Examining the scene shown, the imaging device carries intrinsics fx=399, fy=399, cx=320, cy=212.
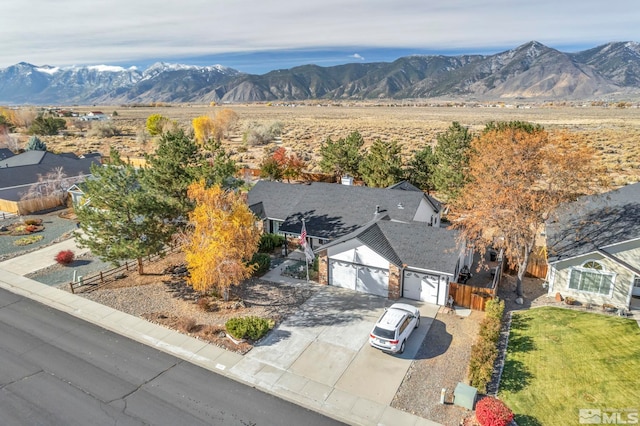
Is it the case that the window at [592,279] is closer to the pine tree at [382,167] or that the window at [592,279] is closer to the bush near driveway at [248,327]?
the bush near driveway at [248,327]

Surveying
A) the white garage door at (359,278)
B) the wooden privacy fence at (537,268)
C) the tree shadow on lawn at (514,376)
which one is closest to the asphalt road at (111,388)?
the tree shadow on lawn at (514,376)

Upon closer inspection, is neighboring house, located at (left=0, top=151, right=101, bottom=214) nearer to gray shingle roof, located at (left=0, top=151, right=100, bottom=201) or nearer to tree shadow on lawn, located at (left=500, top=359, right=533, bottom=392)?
gray shingle roof, located at (left=0, top=151, right=100, bottom=201)

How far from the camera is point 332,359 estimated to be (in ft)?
63.7

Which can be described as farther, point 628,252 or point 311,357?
point 628,252

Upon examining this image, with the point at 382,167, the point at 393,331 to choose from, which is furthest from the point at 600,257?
the point at 382,167

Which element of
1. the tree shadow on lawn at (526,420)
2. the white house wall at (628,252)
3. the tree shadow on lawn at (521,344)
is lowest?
the tree shadow on lawn at (521,344)

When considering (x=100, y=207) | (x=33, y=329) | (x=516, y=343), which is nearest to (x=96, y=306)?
(x=33, y=329)

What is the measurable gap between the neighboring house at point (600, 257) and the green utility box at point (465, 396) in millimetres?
12198

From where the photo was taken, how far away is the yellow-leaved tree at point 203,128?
94375 millimetres

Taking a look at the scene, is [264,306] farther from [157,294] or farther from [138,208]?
[138,208]

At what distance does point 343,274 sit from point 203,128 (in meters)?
78.7

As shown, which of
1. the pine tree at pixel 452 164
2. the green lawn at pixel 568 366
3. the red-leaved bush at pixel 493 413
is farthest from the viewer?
the pine tree at pixel 452 164

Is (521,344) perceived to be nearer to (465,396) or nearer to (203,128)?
(465,396)

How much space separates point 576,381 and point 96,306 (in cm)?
2599
